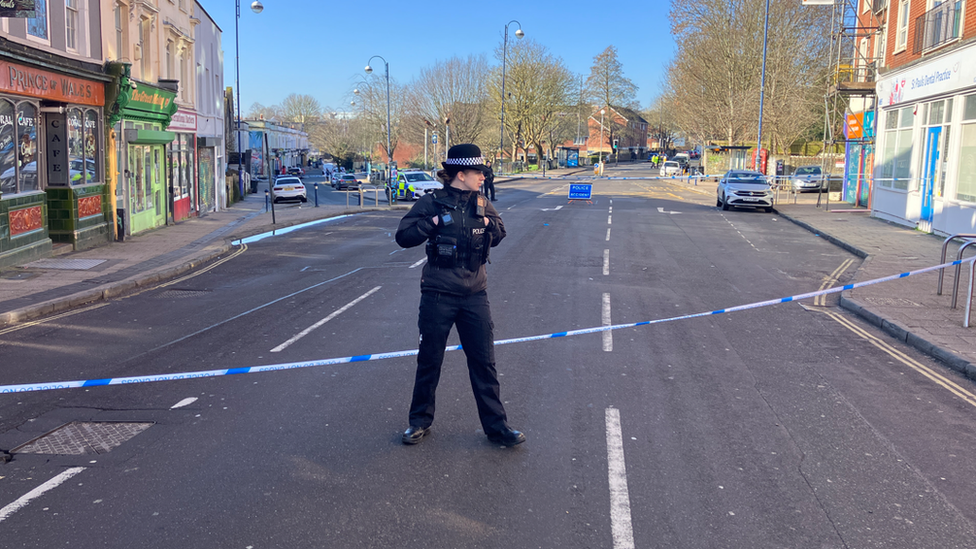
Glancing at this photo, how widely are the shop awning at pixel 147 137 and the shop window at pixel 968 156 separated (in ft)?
65.4

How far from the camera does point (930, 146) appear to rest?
20719mm

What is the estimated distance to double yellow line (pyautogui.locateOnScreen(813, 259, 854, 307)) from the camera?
11032 mm

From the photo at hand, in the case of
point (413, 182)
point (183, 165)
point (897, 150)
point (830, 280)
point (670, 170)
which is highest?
point (897, 150)

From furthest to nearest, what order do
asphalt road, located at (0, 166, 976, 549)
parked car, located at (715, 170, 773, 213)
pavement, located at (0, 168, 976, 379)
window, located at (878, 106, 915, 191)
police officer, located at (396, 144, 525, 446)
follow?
1. parked car, located at (715, 170, 773, 213)
2. window, located at (878, 106, 915, 191)
3. pavement, located at (0, 168, 976, 379)
4. police officer, located at (396, 144, 525, 446)
5. asphalt road, located at (0, 166, 976, 549)

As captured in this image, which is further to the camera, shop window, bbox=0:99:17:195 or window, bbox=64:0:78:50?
window, bbox=64:0:78:50

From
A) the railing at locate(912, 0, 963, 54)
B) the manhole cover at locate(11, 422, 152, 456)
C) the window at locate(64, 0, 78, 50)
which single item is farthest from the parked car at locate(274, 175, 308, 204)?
the manhole cover at locate(11, 422, 152, 456)

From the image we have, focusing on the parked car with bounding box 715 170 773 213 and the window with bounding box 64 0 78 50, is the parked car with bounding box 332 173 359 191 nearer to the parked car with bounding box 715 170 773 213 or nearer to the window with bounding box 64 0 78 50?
the parked car with bounding box 715 170 773 213

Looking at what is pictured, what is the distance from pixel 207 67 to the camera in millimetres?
30109

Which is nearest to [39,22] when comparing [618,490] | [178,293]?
[178,293]

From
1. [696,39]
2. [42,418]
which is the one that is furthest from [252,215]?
[696,39]

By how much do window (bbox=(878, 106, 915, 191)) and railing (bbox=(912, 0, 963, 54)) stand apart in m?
2.21

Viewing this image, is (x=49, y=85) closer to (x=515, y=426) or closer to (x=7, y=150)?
(x=7, y=150)

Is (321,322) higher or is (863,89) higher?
(863,89)

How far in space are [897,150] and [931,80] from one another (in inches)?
164
